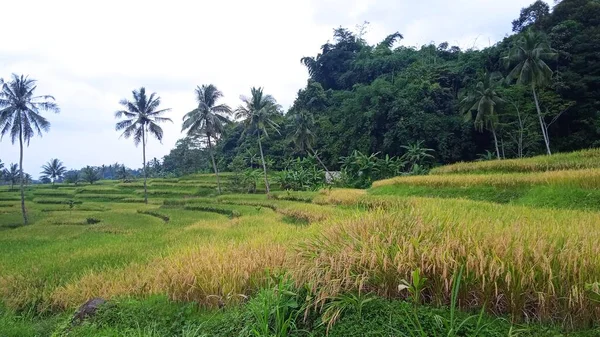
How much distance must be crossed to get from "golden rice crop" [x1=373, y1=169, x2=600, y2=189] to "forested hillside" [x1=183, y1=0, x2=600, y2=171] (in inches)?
611

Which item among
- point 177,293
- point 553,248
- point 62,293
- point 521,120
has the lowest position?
point 62,293

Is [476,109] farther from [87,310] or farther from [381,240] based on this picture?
[87,310]

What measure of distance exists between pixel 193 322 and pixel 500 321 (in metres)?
3.43

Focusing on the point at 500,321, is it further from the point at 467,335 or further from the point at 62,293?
the point at 62,293

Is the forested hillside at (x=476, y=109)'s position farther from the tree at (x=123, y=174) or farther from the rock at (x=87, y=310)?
the rock at (x=87, y=310)

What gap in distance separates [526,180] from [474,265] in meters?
12.0

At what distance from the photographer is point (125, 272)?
7.56 metres

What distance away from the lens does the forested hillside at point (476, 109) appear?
29469 millimetres

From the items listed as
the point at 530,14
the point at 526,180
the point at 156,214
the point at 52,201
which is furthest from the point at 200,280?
the point at 530,14

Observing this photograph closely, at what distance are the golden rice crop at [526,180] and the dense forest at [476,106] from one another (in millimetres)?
13046

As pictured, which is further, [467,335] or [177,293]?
[177,293]

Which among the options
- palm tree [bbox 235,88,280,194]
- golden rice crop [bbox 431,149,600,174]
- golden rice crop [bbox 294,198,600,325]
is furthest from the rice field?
palm tree [bbox 235,88,280,194]

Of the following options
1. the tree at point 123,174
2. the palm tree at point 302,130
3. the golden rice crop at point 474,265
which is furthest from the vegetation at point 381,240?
the tree at point 123,174

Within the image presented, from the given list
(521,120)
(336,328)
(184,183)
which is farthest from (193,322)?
(184,183)
